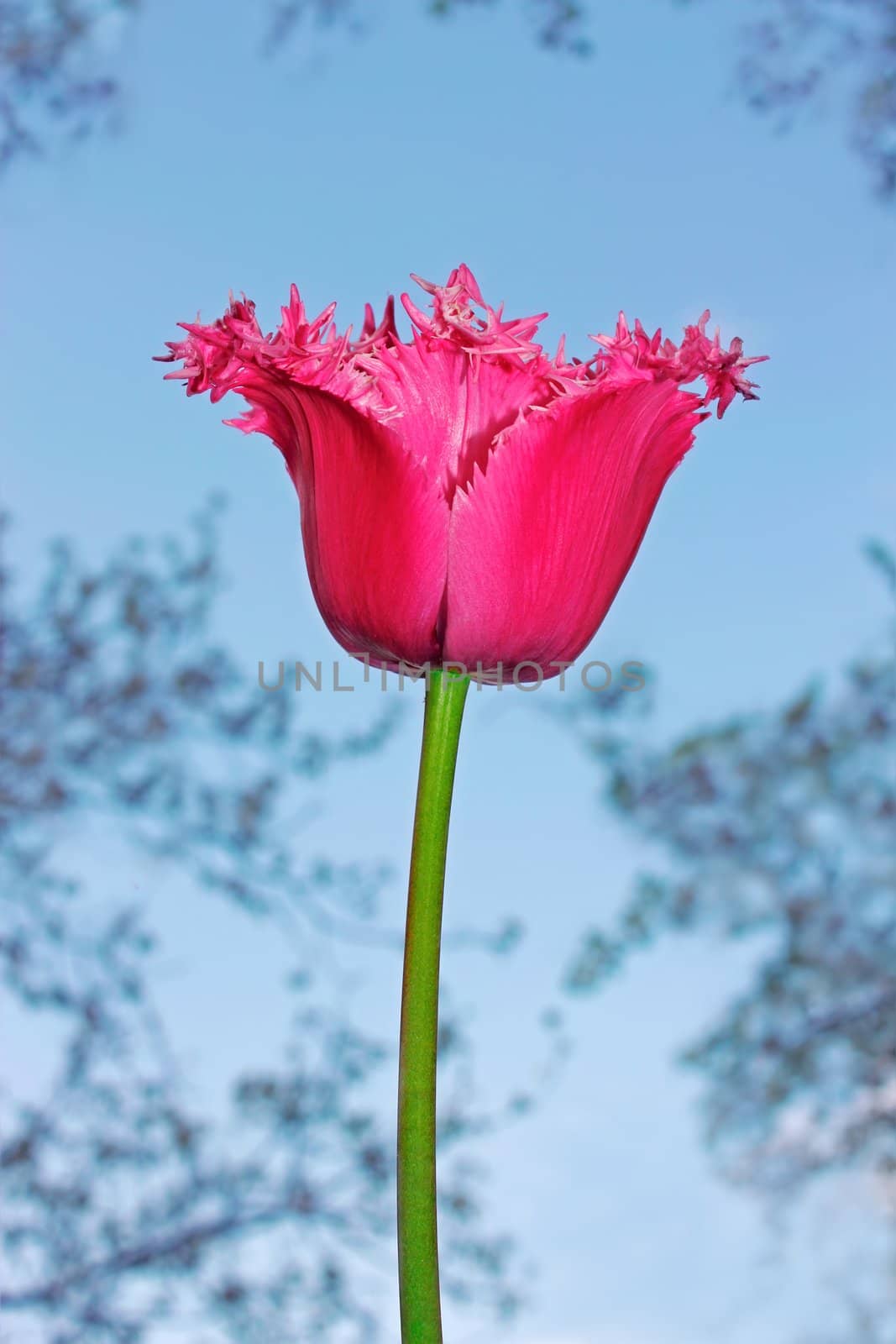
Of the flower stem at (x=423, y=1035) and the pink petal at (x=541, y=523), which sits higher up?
the pink petal at (x=541, y=523)

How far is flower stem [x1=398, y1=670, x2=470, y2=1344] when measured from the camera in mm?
344

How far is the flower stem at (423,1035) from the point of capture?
0.34 metres

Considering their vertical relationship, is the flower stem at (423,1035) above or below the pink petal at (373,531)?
below

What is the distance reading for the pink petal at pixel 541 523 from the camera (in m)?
0.38

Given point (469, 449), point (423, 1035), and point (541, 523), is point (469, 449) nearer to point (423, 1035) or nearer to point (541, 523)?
point (541, 523)

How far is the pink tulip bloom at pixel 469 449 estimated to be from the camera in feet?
1.24

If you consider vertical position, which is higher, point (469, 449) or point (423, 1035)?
point (469, 449)

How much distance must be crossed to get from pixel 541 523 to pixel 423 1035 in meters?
0.14

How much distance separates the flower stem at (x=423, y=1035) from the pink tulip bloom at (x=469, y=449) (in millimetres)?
33

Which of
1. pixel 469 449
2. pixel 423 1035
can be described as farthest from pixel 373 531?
pixel 423 1035

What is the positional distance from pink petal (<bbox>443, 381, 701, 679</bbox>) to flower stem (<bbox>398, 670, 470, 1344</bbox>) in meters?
0.03

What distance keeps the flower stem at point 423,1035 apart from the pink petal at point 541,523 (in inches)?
1.1

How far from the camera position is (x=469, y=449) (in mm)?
386

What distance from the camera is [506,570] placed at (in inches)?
15.0
